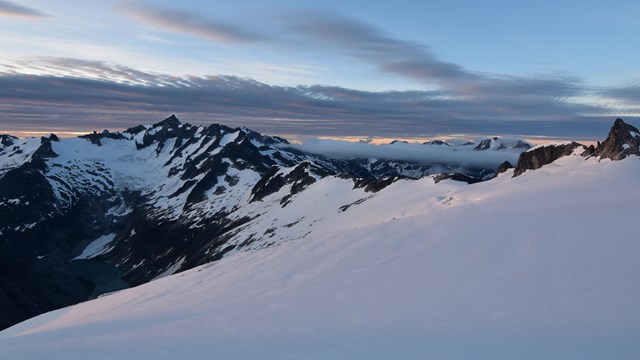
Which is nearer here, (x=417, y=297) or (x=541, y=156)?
(x=417, y=297)

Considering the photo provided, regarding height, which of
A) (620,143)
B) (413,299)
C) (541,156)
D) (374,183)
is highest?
(620,143)

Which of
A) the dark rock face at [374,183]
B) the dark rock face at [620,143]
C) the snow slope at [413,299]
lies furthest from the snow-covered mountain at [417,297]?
the dark rock face at [374,183]

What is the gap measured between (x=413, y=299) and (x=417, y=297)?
13.4 inches

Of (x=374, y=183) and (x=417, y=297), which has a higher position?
(x=417, y=297)

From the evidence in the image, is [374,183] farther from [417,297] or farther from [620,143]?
[417,297]

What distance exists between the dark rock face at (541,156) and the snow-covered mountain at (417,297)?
35.6 meters

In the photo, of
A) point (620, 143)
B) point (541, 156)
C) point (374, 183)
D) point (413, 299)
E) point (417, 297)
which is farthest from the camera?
point (374, 183)

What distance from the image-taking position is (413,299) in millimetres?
23109

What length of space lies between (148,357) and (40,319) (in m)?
27.1

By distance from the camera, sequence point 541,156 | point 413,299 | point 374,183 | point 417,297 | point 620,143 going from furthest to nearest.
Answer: point 374,183 < point 541,156 < point 620,143 < point 417,297 < point 413,299

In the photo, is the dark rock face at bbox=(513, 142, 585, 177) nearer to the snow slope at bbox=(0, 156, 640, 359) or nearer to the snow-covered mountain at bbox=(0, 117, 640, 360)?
the snow-covered mountain at bbox=(0, 117, 640, 360)

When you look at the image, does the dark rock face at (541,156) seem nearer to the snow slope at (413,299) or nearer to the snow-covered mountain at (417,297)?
the snow-covered mountain at (417,297)

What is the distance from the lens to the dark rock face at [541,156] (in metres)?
82.5

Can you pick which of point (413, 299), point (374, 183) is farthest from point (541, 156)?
point (413, 299)
